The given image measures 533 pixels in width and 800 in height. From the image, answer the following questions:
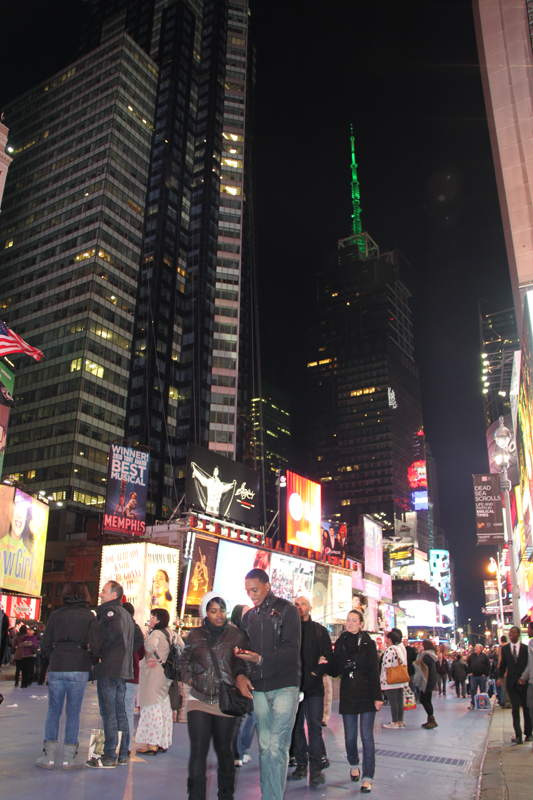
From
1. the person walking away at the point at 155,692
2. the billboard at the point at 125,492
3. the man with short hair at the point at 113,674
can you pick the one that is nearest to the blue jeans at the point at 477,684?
the person walking away at the point at 155,692

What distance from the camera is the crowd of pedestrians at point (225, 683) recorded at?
188 inches

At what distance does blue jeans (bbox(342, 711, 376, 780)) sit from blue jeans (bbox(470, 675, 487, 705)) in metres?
12.0

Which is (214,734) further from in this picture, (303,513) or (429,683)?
(303,513)

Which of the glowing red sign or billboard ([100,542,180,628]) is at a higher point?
the glowing red sign

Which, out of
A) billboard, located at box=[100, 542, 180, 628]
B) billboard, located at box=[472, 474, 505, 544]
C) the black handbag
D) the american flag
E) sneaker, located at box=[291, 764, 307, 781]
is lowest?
sneaker, located at box=[291, 764, 307, 781]

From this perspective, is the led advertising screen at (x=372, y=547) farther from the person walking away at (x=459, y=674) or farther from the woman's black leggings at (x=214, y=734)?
the woman's black leggings at (x=214, y=734)

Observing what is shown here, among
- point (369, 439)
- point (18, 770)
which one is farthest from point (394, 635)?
point (369, 439)

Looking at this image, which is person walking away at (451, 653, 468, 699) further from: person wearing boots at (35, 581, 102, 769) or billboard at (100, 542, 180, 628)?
person wearing boots at (35, 581, 102, 769)

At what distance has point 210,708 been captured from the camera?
480 centimetres

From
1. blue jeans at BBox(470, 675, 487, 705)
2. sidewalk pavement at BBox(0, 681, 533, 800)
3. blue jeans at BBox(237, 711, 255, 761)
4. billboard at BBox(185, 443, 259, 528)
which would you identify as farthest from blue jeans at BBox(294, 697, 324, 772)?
billboard at BBox(185, 443, 259, 528)

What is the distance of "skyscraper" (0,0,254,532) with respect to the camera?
79688mm

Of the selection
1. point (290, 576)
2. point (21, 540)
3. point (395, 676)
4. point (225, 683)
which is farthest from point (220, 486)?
point (225, 683)

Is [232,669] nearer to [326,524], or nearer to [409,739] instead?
[409,739]

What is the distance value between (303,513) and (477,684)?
98.3ft
